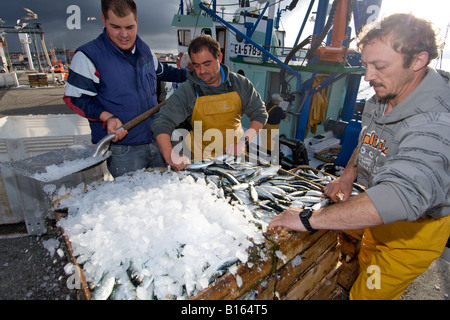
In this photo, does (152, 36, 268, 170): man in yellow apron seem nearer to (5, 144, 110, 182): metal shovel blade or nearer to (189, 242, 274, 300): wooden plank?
(5, 144, 110, 182): metal shovel blade

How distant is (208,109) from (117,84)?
106 centimetres

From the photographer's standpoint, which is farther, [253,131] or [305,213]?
[253,131]

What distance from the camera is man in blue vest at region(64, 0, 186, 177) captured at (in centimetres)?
243

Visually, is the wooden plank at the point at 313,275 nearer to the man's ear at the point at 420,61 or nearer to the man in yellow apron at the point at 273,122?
the man's ear at the point at 420,61

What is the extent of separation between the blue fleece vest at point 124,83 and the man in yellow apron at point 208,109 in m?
0.28

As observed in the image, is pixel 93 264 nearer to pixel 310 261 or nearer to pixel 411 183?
pixel 310 261

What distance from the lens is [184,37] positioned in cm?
1282

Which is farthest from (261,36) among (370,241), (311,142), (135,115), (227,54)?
(370,241)

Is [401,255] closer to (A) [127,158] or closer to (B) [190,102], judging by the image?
(B) [190,102]

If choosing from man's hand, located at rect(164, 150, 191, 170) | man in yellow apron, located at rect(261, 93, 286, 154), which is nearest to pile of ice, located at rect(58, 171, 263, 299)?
man's hand, located at rect(164, 150, 191, 170)

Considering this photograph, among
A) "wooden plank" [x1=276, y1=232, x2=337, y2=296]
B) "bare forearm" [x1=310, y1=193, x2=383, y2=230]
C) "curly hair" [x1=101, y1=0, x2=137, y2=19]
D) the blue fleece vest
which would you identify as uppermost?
"curly hair" [x1=101, y1=0, x2=137, y2=19]

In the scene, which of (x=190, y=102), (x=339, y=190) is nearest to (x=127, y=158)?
(x=190, y=102)

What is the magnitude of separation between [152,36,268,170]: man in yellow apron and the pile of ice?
80cm

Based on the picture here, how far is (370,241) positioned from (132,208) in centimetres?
214
